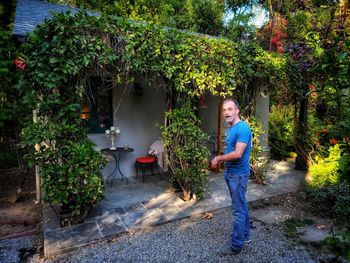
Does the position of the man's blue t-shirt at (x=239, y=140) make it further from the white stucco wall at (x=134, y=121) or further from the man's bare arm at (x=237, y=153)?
the white stucco wall at (x=134, y=121)

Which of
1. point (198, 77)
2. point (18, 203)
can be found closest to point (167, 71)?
point (198, 77)

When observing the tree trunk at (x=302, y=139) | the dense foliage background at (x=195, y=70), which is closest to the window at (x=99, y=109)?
the dense foliage background at (x=195, y=70)

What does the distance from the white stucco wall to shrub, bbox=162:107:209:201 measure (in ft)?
4.52

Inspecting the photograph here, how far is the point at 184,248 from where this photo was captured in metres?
3.22

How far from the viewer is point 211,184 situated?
224 inches

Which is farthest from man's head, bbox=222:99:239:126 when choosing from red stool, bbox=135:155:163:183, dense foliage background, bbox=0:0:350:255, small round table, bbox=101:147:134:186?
red stool, bbox=135:155:163:183

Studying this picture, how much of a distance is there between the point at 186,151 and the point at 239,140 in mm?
1676

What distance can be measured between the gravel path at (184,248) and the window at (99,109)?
2.85 m

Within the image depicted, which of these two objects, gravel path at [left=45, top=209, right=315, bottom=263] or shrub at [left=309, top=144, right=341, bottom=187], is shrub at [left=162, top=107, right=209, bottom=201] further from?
shrub at [left=309, top=144, right=341, bottom=187]

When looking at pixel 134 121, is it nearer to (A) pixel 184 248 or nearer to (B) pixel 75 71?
(B) pixel 75 71

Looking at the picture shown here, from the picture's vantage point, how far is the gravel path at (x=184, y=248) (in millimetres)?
2996

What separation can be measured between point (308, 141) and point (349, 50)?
204 inches

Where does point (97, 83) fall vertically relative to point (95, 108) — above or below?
above

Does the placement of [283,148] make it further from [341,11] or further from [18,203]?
[18,203]
